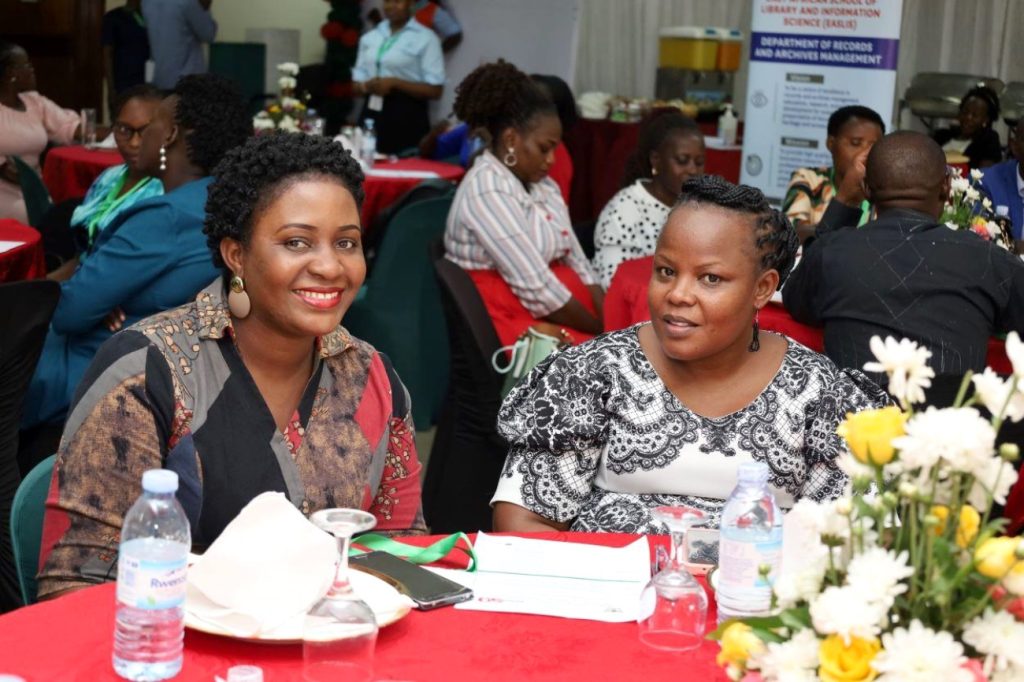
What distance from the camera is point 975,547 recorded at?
1.29 m

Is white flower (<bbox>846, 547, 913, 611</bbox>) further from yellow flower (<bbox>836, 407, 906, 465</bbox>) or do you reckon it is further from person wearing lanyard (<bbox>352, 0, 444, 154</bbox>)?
person wearing lanyard (<bbox>352, 0, 444, 154</bbox>)

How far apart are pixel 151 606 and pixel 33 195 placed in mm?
5084

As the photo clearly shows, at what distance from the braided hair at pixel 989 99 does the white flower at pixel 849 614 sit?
8096mm

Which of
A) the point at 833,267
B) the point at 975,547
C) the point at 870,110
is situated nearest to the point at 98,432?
the point at 975,547

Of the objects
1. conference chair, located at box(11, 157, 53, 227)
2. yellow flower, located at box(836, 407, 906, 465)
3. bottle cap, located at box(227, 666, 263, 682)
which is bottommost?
conference chair, located at box(11, 157, 53, 227)

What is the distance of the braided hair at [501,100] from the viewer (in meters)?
5.07

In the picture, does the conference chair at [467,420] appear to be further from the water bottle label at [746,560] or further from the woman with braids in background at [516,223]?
the water bottle label at [746,560]

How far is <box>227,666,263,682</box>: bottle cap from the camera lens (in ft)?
5.12

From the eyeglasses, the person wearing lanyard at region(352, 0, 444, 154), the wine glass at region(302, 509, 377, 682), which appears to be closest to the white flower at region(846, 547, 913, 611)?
the wine glass at region(302, 509, 377, 682)

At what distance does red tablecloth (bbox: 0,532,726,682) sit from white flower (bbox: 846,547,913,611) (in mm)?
461

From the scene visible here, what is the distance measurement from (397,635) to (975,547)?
0.75 meters

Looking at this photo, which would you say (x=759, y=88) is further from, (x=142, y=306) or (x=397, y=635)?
(x=397, y=635)

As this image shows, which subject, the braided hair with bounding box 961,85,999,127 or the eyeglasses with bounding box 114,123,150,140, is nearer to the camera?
the eyeglasses with bounding box 114,123,150,140

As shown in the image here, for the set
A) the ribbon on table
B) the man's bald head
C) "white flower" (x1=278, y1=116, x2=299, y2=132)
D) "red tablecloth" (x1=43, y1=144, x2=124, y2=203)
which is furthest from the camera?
"white flower" (x1=278, y1=116, x2=299, y2=132)
